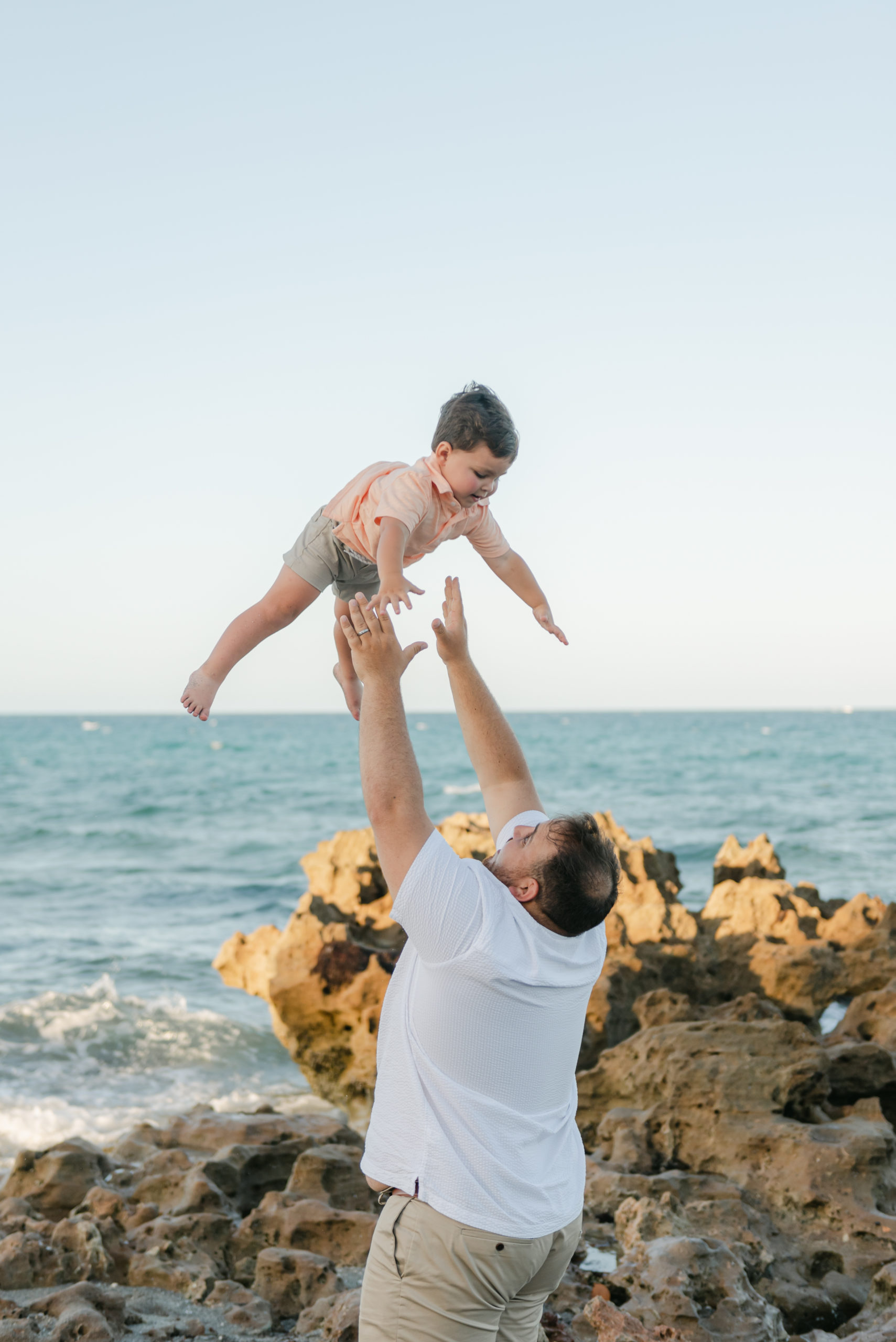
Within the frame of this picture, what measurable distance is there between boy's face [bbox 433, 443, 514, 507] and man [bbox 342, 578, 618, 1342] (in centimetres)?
87

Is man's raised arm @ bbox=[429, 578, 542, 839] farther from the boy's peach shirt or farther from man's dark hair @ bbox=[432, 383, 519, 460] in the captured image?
man's dark hair @ bbox=[432, 383, 519, 460]

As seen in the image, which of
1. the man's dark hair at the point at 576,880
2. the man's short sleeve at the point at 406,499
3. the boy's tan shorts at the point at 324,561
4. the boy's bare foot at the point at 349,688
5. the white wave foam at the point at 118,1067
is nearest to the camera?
the man's dark hair at the point at 576,880

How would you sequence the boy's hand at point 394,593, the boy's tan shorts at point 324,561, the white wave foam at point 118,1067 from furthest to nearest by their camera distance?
the white wave foam at point 118,1067 → the boy's tan shorts at point 324,561 → the boy's hand at point 394,593

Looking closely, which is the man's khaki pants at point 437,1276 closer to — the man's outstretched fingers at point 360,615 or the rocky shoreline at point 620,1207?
the rocky shoreline at point 620,1207

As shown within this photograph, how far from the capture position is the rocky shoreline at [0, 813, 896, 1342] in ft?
14.3

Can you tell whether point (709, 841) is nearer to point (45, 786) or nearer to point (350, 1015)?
point (350, 1015)

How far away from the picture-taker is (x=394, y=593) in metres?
3.27

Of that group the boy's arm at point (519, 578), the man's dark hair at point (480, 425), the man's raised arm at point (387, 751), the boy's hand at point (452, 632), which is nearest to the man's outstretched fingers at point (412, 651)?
the man's raised arm at point (387, 751)

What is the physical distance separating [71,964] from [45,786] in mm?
30916

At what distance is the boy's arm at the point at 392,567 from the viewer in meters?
3.22

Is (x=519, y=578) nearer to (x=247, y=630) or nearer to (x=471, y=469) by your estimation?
(x=471, y=469)

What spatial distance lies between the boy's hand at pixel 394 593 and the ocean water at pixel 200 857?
7.07m

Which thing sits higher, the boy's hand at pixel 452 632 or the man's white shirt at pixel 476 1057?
the boy's hand at pixel 452 632

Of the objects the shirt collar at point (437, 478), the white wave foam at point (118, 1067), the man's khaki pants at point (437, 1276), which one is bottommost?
the white wave foam at point (118, 1067)
